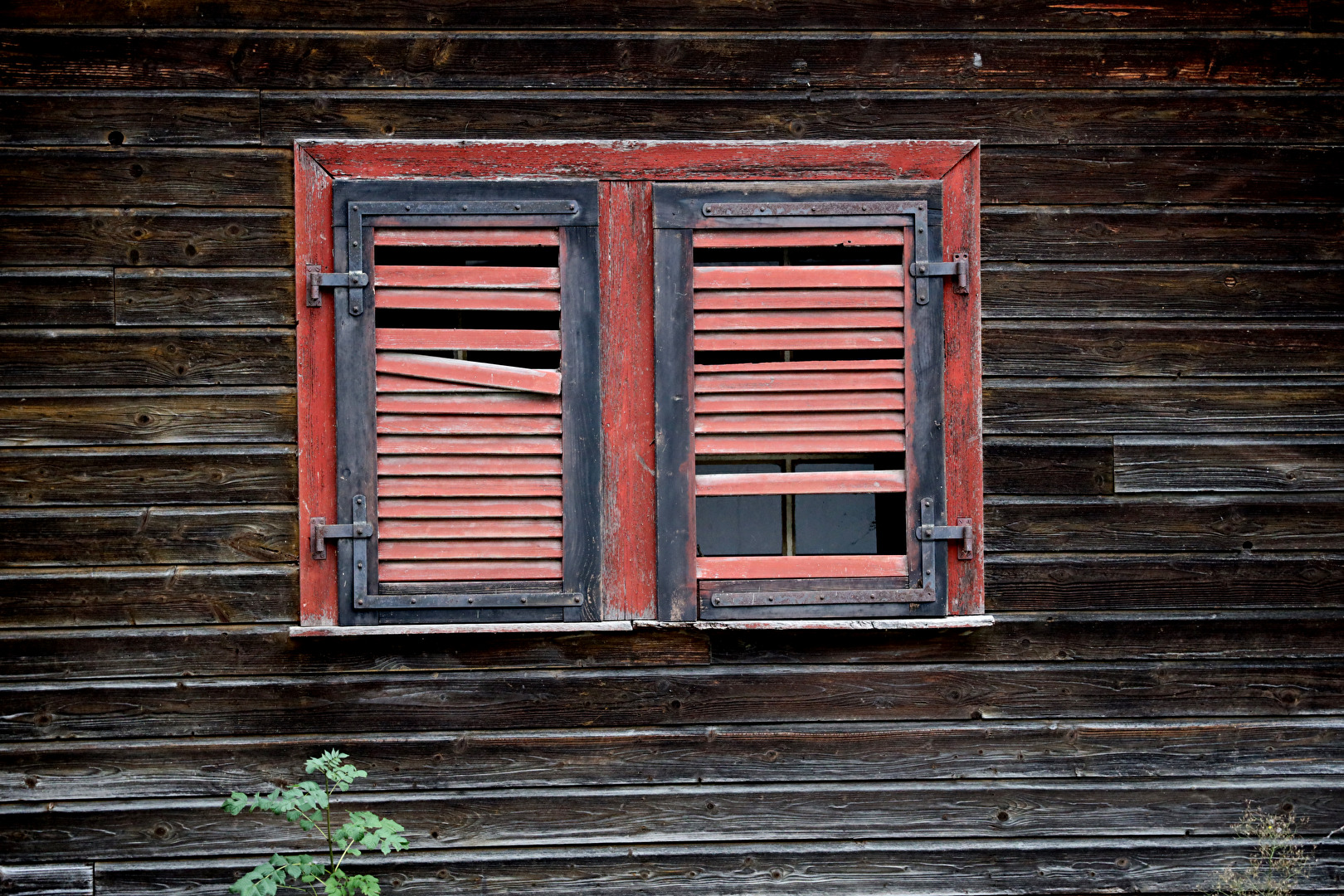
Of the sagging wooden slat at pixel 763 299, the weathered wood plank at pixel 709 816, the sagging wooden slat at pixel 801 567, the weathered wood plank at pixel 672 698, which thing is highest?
the sagging wooden slat at pixel 763 299

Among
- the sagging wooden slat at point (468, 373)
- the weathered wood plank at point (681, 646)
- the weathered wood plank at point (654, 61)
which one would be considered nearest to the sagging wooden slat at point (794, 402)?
the sagging wooden slat at point (468, 373)

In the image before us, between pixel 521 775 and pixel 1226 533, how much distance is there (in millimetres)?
2284

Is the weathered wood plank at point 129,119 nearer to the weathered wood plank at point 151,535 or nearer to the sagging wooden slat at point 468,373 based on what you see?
the sagging wooden slat at point 468,373

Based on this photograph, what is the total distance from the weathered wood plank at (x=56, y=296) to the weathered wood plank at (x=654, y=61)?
558 mm

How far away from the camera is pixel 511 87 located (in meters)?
3.17

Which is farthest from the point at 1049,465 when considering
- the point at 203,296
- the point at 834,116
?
the point at 203,296

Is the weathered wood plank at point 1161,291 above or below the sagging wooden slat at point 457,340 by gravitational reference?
above

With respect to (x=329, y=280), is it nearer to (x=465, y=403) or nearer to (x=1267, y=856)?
(x=465, y=403)

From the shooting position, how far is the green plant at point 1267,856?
3213 millimetres

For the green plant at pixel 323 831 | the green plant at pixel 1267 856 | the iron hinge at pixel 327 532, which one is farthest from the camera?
the green plant at pixel 1267 856

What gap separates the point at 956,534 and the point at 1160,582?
68 centimetres

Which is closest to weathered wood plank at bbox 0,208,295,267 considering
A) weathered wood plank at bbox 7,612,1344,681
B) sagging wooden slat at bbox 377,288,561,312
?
sagging wooden slat at bbox 377,288,561,312

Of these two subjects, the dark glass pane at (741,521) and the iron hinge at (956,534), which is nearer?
the iron hinge at (956,534)

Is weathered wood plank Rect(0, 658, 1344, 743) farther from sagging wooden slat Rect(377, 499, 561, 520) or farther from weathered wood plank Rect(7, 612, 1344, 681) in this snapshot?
sagging wooden slat Rect(377, 499, 561, 520)
